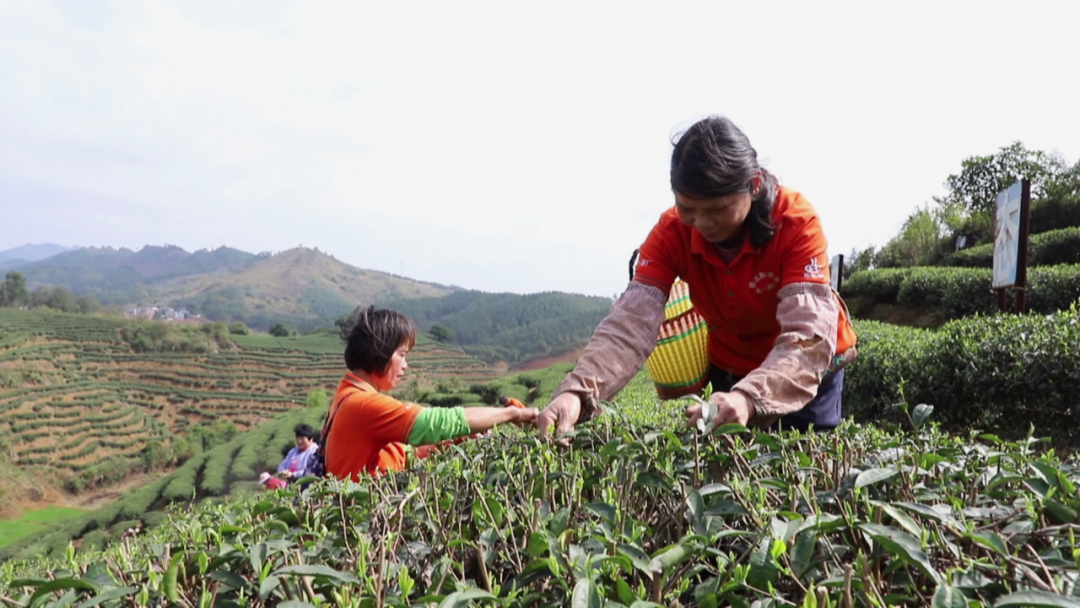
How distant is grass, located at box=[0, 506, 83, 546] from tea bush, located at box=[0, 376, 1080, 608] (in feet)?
111

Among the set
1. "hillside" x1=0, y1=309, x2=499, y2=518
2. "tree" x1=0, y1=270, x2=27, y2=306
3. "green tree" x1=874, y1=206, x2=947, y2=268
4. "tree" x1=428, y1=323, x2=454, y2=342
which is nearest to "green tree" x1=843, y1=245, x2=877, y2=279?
"green tree" x1=874, y1=206, x2=947, y2=268

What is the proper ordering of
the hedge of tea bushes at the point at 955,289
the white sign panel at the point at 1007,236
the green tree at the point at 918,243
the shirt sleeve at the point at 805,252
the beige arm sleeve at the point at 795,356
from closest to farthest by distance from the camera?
the beige arm sleeve at the point at 795,356 < the shirt sleeve at the point at 805,252 < the white sign panel at the point at 1007,236 < the hedge of tea bushes at the point at 955,289 < the green tree at the point at 918,243

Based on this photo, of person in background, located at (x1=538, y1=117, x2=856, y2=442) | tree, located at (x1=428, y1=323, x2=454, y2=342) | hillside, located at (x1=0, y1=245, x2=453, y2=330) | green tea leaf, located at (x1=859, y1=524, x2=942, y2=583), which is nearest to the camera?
green tea leaf, located at (x1=859, y1=524, x2=942, y2=583)

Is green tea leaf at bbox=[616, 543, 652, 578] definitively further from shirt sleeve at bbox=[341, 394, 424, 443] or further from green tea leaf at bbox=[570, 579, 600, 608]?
shirt sleeve at bbox=[341, 394, 424, 443]

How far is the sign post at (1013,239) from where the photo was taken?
4.85 m

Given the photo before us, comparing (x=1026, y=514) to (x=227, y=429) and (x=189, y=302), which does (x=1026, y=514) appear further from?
(x=189, y=302)

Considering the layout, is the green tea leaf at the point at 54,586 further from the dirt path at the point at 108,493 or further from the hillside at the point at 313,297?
the hillside at the point at 313,297

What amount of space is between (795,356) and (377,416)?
5.16ft

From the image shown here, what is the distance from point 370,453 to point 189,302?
13891 centimetres

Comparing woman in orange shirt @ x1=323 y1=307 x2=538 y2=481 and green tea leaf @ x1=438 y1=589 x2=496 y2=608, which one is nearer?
green tea leaf @ x1=438 y1=589 x2=496 y2=608

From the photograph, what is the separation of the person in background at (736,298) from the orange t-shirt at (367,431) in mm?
952

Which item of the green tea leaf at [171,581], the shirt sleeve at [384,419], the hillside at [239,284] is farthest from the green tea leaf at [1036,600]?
the hillside at [239,284]

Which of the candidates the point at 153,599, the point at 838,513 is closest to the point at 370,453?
the point at 153,599

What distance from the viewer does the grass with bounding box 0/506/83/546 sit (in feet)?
93.9
